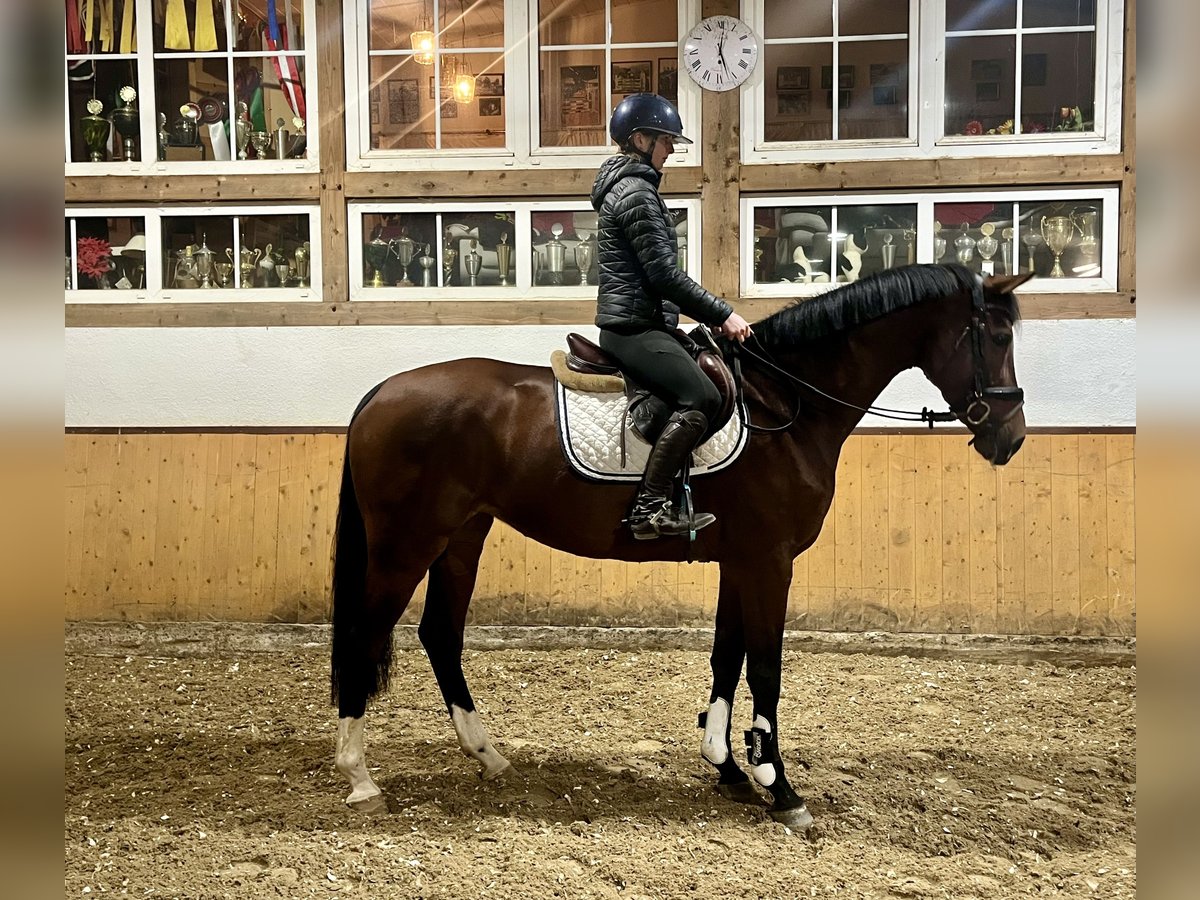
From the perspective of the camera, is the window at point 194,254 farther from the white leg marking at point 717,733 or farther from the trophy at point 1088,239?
the trophy at point 1088,239

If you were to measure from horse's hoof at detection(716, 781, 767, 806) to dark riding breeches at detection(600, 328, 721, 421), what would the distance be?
1.27 m

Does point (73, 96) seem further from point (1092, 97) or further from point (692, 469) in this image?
point (1092, 97)

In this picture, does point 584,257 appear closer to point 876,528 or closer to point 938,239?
point 938,239

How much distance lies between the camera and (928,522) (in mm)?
4488

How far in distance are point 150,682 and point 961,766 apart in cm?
367

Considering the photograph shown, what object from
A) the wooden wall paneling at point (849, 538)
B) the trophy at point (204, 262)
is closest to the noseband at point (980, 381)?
the wooden wall paneling at point (849, 538)

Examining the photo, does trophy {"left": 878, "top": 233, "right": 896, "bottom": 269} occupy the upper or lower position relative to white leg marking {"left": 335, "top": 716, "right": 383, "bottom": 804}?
upper

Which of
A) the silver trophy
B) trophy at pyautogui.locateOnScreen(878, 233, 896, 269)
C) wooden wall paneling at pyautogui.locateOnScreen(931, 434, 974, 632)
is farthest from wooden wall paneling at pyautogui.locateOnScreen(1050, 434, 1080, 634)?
the silver trophy

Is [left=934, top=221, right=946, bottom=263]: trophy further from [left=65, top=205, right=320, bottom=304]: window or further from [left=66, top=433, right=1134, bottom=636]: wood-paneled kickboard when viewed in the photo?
[left=65, top=205, right=320, bottom=304]: window

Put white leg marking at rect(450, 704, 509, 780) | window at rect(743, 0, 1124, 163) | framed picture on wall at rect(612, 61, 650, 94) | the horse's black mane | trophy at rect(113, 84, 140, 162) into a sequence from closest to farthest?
the horse's black mane → white leg marking at rect(450, 704, 509, 780) → window at rect(743, 0, 1124, 163) → framed picture on wall at rect(612, 61, 650, 94) → trophy at rect(113, 84, 140, 162)

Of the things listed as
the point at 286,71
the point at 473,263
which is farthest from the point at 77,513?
the point at 286,71

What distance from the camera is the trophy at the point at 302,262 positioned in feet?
15.5

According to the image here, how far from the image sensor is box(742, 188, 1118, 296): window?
4.44 m

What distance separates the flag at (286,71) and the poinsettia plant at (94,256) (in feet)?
4.17
